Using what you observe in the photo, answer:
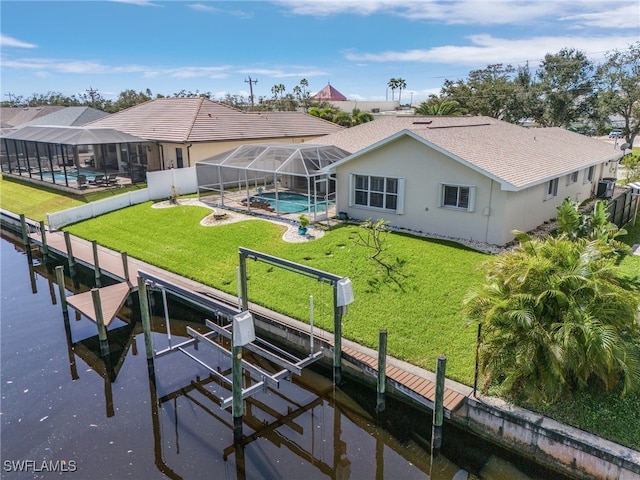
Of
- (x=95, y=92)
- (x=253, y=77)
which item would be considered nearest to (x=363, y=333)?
(x=253, y=77)

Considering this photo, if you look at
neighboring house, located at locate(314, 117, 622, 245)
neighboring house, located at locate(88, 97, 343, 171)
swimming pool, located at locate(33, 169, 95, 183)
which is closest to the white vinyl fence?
→ neighboring house, located at locate(88, 97, 343, 171)

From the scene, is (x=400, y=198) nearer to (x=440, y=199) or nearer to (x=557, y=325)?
(x=440, y=199)

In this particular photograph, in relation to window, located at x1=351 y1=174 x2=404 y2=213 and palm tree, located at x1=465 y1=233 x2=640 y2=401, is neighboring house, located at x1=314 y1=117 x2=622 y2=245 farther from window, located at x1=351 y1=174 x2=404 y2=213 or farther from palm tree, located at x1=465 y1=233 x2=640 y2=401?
palm tree, located at x1=465 y1=233 x2=640 y2=401

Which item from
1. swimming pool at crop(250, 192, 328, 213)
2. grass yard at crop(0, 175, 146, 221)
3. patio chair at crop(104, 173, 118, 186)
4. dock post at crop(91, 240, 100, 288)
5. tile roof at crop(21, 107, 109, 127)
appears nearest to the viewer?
dock post at crop(91, 240, 100, 288)

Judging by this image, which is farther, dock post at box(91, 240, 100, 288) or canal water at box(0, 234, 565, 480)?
dock post at box(91, 240, 100, 288)

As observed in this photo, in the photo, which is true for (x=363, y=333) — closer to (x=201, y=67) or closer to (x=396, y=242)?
(x=396, y=242)

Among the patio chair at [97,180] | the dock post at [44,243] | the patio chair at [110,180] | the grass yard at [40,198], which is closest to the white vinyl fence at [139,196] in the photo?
the dock post at [44,243]

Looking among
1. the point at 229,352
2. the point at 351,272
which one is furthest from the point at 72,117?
the point at 229,352
